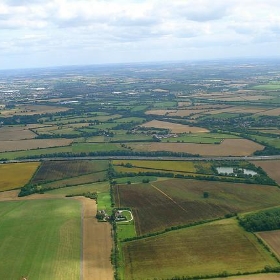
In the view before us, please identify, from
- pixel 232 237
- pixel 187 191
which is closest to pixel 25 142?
pixel 187 191

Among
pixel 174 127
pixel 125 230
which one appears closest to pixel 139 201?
pixel 125 230

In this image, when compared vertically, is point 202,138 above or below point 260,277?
below

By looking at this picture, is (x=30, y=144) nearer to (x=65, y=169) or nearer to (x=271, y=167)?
(x=65, y=169)

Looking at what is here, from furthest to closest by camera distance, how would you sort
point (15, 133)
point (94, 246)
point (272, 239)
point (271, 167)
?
1. point (15, 133)
2. point (271, 167)
3. point (272, 239)
4. point (94, 246)

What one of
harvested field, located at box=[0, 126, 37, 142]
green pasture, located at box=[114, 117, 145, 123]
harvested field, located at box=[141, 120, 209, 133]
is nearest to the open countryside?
harvested field, located at box=[0, 126, 37, 142]

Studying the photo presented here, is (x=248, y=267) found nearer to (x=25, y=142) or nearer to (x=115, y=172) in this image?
(x=115, y=172)

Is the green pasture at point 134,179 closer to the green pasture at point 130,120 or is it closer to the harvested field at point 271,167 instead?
the harvested field at point 271,167
